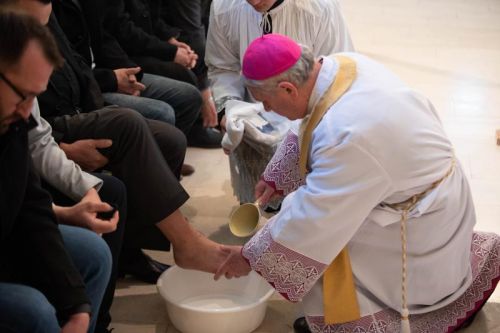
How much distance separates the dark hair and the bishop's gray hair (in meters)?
0.65

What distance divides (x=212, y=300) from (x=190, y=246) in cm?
26

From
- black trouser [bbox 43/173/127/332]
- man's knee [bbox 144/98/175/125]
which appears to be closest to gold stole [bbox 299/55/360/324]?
black trouser [bbox 43/173/127/332]

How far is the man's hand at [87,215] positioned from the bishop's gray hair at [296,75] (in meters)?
0.54

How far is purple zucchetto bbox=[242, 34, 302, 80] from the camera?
1.94 meters

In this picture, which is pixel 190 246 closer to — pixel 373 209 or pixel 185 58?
pixel 373 209

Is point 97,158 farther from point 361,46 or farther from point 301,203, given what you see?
point 361,46

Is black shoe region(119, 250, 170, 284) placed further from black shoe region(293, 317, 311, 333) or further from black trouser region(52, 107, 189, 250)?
black shoe region(293, 317, 311, 333)

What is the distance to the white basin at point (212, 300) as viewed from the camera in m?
2.16

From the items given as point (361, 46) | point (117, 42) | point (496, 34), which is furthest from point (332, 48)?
point (496, 34)

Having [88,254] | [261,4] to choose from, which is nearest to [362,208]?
[88,254]

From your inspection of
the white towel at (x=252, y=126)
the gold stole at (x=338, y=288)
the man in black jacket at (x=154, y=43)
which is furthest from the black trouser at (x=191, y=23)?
the gold stole at (x=338, y=288)

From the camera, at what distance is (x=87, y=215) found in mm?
1957

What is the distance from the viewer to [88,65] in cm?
272

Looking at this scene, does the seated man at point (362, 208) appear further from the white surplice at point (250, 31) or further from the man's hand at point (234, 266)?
the white surplice at point (250, 31)
